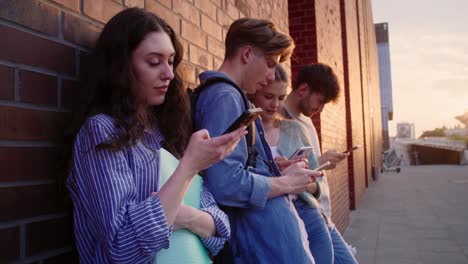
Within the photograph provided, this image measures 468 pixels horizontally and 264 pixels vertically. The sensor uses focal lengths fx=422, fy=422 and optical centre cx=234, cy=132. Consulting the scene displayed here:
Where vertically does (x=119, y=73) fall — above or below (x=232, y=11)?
below

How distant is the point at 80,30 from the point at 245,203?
0.87 metres

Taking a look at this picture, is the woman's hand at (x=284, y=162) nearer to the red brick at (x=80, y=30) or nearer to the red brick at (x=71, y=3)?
the red brick at (x=80, y=30)

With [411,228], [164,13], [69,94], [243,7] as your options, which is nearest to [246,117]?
[69,94]

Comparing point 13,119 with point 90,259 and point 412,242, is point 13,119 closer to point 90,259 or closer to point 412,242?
point 90,259

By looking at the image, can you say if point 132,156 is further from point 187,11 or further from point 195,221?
point 187,11

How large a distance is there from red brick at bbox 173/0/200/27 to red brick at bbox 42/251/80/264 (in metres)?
1.26

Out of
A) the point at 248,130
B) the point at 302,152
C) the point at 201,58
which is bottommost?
the point at 302,152

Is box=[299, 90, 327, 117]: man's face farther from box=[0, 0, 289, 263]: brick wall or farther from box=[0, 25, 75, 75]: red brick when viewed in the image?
box=[0, 25, 75, 75]: red brick

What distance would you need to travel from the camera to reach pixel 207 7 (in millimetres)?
2525

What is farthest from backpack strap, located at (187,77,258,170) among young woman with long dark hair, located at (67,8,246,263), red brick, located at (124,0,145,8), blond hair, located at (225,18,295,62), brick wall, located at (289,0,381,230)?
brick wall, located at (289,0,381,230)

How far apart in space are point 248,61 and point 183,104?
49 centimetres

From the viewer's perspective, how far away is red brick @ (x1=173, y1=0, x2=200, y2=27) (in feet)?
7.06

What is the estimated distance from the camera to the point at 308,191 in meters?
2.40

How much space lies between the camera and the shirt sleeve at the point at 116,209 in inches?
44.1
